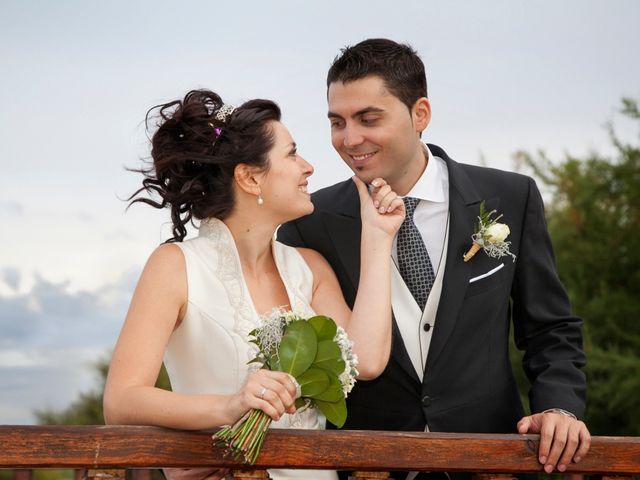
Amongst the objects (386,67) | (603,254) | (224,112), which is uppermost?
(603,254)

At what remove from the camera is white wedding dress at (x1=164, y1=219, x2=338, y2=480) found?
10.5ft

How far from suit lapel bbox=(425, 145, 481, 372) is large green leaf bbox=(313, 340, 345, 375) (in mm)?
879

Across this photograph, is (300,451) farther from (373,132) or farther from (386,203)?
(373,132)

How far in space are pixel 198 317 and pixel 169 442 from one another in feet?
2.36

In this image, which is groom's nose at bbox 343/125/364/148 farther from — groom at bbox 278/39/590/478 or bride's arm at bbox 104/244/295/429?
bride's arm at bbox 104/244/295/429

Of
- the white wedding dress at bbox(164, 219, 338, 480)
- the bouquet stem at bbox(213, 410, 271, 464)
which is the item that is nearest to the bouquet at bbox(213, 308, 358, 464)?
the bouquet stem at bbox(213, 410, 271, 464)

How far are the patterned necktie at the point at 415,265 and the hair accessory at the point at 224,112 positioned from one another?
85 centimetres

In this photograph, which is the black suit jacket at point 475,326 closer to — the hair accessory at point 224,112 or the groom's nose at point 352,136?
the groom's nose at point 352,136

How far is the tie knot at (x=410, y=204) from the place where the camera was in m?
3.93

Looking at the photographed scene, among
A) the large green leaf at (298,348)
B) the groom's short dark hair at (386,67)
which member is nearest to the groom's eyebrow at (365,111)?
the groom's short dark hair at (386,67)

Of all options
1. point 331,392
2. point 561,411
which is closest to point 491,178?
point 561,411

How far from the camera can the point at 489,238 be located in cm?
368

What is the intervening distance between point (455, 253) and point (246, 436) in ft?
5.05

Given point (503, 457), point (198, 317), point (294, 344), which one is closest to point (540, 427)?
point (503, 457)
